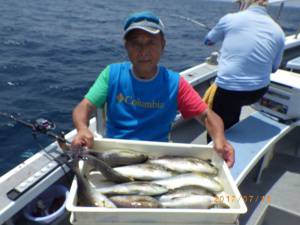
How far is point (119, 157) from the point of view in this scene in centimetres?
196

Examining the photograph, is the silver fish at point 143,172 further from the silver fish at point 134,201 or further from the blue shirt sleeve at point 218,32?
the blue shirt sleeve at point 218,32

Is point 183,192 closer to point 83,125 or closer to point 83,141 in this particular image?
point 83,141

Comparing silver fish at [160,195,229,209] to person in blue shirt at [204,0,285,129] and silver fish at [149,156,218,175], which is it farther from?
person in blue shirt at [204,0,285,129]

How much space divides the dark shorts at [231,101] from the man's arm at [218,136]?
4.06ft

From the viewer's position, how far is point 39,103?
295 inches

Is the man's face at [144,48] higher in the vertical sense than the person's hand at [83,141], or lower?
higher

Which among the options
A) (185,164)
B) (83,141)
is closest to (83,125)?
(83,141)

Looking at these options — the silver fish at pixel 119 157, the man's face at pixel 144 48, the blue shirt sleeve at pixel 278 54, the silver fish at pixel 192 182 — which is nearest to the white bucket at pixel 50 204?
the silver fish at pixel 119 157

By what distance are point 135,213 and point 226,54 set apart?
7.92 ft

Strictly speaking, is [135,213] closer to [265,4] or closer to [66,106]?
[265,4]

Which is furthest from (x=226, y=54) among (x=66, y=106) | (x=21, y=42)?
(x=21, y=42)

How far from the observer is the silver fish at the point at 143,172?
1911mm

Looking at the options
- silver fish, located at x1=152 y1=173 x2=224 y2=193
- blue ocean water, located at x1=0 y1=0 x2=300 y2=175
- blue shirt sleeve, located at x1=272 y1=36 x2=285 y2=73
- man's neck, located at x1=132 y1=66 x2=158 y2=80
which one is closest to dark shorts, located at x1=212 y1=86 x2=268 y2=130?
blue shirt sleeve, located at x1=272 y1=36 x2=285 y2=73

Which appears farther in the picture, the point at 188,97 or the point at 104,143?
the point at 188,97
